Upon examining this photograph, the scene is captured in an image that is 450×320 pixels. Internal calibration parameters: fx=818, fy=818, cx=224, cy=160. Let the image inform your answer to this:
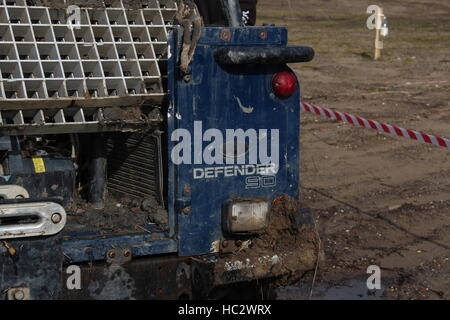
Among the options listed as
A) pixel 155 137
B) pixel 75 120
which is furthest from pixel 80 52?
pixel 155 137

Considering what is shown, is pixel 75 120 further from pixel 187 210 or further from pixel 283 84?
pixel 283 84

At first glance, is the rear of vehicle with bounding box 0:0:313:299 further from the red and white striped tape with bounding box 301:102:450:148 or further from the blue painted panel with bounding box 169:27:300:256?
the red and white striped tape with bounding box 301:102:450:148

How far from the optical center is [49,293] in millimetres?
3859

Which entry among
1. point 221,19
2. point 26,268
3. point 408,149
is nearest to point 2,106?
point 26,268

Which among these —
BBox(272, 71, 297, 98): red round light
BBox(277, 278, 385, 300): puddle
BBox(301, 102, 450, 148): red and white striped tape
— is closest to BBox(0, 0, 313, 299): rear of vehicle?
BBox(272, 71, 297, 98): red round light

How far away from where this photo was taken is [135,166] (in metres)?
4.48

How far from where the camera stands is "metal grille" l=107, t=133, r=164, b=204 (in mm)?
4293

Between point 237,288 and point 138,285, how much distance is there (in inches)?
25.1

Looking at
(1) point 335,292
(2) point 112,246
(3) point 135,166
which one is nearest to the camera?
(2) point 112,246

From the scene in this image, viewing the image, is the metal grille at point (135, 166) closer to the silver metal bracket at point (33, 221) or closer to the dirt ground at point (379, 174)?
the silver metal bracket at point (33, 221)

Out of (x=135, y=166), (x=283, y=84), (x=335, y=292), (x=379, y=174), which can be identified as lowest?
(x=335, y=292)

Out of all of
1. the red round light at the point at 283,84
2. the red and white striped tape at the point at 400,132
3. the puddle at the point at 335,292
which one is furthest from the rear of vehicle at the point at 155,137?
the red and white striped tape at the point at 400,132

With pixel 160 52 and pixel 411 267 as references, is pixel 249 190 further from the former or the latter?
pixel 411 267

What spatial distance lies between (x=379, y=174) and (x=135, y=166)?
4.30 m
